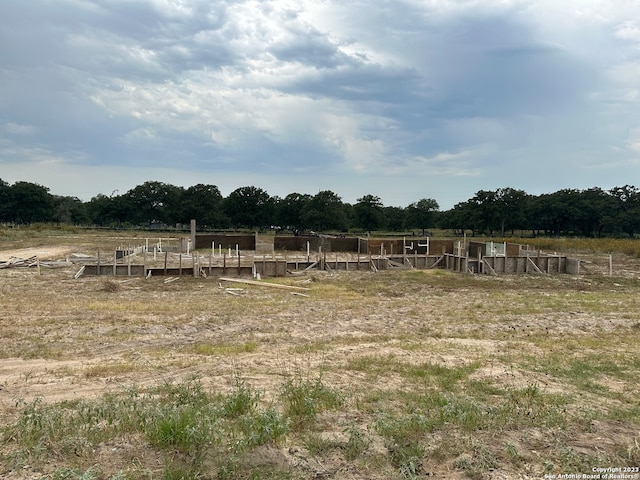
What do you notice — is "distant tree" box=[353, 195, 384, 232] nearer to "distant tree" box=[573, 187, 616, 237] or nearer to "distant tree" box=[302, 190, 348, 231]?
"distant tree" box=[302, 190, 348, 231]

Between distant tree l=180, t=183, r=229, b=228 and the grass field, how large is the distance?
218 ft


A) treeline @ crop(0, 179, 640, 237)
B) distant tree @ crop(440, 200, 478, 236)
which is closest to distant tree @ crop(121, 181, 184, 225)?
treeline @ crop(0, 179, 640, 237)

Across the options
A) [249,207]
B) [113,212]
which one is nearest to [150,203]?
[113,212]

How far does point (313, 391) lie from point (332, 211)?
6719 centimetres

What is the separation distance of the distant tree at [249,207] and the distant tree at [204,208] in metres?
1.86

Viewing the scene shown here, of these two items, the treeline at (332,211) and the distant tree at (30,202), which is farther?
the distant tree at (30,202)

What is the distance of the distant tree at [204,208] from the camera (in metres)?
79.8

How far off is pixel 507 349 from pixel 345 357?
350cm

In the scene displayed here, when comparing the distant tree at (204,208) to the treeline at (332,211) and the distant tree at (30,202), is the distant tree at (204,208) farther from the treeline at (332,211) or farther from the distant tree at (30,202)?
the distant tree at (30,202)

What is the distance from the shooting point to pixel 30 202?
277 feet

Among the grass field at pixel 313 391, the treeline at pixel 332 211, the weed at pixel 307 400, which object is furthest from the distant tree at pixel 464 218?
the weed at pixel 307 400

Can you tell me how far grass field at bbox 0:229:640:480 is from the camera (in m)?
4.27

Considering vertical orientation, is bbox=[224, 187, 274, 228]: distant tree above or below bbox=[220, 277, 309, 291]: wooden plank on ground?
above

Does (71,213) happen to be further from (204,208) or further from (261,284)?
(261,284)
